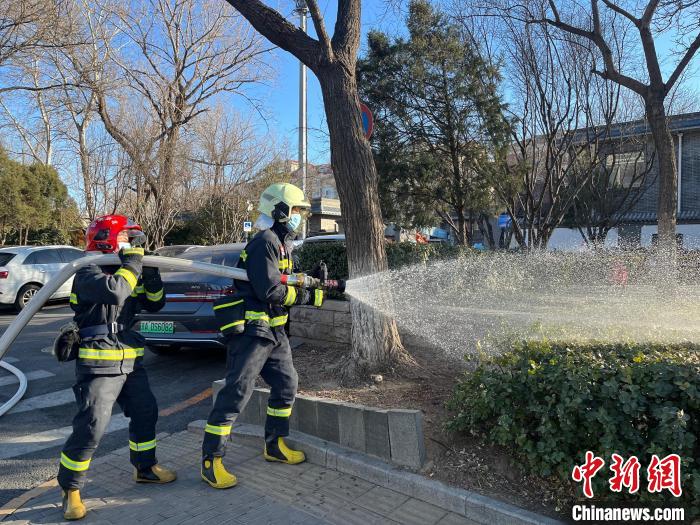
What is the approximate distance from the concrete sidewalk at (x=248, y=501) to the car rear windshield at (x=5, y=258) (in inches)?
395

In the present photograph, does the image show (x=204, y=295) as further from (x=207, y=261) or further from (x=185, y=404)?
(x=185, y=404)

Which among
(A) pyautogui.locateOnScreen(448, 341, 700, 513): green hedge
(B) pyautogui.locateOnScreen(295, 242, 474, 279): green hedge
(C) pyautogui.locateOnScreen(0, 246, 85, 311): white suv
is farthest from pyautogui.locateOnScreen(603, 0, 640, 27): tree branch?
(C) pyautogui.locateOnScreen(0, 246, 85, 311): white suv

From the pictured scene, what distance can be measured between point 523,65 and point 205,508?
409 inches

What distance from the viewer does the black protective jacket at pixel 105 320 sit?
304cm

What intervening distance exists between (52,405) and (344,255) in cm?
372

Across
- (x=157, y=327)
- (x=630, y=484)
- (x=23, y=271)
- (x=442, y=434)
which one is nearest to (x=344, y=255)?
(x=157, y=327)

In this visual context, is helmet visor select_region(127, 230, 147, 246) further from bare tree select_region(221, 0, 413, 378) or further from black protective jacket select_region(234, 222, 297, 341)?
bare tree select_region(221, 0, 413, 378)

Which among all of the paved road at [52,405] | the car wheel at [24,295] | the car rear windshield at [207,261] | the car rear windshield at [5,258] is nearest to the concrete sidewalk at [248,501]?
the paved road at [52,405]

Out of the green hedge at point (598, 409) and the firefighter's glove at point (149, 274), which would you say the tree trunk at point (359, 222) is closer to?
the green hedge at point (598, 409)

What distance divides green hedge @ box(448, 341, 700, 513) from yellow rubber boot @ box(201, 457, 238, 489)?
63.5 inches

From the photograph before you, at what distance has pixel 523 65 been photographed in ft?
35.0

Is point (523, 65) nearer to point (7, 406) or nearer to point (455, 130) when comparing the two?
point (455, 130)

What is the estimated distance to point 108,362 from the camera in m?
3.14

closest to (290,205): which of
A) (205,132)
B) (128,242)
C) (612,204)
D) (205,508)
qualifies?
(128,242)
